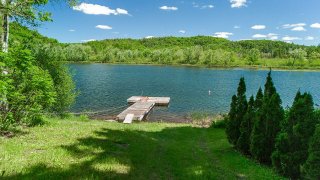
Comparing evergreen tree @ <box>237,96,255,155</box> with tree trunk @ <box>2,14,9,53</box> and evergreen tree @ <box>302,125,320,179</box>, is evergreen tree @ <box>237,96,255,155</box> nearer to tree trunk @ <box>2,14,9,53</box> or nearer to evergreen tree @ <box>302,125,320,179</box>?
evergreen tree @ <box>302,125,320,179</box>

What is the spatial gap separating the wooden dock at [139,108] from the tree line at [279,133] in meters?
20.8

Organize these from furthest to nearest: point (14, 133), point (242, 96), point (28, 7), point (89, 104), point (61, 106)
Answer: point (89, 104) < point (61, 106) < point (242, 96) < point (28, 7) < point (14, 133)

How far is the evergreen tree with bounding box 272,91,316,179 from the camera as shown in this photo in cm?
1349

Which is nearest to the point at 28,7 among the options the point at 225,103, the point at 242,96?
the point at 242,96

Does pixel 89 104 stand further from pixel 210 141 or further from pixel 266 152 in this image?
pixel 266 152

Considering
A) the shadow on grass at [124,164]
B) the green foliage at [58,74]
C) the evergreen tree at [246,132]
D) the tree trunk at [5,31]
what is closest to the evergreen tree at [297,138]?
the shadow on grass at [124,164]

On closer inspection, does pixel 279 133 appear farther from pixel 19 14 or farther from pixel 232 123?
pixel 19 14

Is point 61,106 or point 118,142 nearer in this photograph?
point 118,142

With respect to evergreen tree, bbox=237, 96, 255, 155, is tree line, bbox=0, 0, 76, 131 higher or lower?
higher

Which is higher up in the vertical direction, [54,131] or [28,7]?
[28,7]

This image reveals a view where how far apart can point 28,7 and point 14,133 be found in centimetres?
809

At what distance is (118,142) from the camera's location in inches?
689

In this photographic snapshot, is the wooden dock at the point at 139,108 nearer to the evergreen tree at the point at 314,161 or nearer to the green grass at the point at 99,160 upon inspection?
the green grass at the point at 99,160

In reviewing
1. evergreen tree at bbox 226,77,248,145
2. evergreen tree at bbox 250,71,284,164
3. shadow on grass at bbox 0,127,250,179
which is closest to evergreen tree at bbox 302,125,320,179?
shadow on grass at bbox 0,127,250,179
